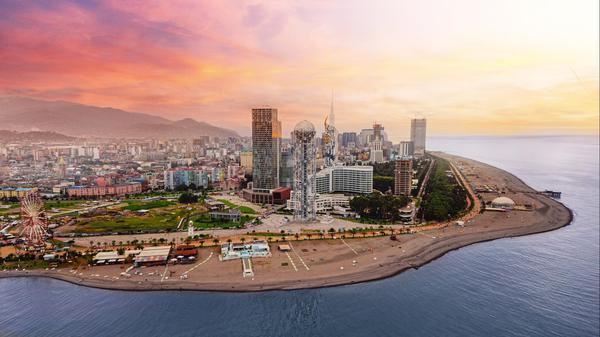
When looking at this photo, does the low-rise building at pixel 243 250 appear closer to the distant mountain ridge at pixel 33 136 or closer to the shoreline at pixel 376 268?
the shoreline at pixel 376 268

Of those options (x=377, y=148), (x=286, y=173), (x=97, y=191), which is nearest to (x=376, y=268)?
(x=286, y=173)

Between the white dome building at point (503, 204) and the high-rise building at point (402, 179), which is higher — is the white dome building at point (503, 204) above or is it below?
below

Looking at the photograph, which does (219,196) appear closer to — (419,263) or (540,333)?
(419,263)

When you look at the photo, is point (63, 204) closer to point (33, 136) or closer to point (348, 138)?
point (33, 136)

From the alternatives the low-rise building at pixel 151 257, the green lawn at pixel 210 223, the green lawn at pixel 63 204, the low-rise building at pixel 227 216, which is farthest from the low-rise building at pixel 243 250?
the green lawn at pixel 63 204

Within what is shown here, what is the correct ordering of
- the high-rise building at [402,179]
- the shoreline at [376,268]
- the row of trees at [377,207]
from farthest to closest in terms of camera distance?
the high-rise building at [402,179]
the row of trees at [377,207]
the shoreline at [376,268]

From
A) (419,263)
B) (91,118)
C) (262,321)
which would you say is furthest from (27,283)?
(91,118)
